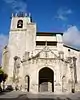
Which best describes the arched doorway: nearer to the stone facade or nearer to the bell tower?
the stone facade

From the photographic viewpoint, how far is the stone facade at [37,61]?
30.5 m

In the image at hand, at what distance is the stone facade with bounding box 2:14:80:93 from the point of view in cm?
3047

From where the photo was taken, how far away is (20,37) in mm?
38719

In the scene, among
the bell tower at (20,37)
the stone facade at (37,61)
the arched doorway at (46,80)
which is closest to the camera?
the stone facade at (37,61)

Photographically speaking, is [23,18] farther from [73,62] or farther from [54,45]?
[73,62]

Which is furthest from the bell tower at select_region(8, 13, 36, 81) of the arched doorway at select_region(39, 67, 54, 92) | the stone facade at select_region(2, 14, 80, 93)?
the arched doorway at select_region(39, 67, 54, 92)

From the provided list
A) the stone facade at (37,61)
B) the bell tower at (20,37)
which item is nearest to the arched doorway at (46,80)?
the stone facade at (37,61)

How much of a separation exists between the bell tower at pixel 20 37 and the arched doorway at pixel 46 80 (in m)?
6.29

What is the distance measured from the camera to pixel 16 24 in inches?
1591

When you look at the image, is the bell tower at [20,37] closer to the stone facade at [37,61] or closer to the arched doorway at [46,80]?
the stone facade at [37,61]

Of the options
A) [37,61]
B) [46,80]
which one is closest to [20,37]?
[37,61]

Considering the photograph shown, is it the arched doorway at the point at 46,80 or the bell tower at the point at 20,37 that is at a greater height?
the bell tower at the point at 20,37

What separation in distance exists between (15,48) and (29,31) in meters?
5.41

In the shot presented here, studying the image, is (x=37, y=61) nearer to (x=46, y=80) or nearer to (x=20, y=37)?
(x=46, y=80)
